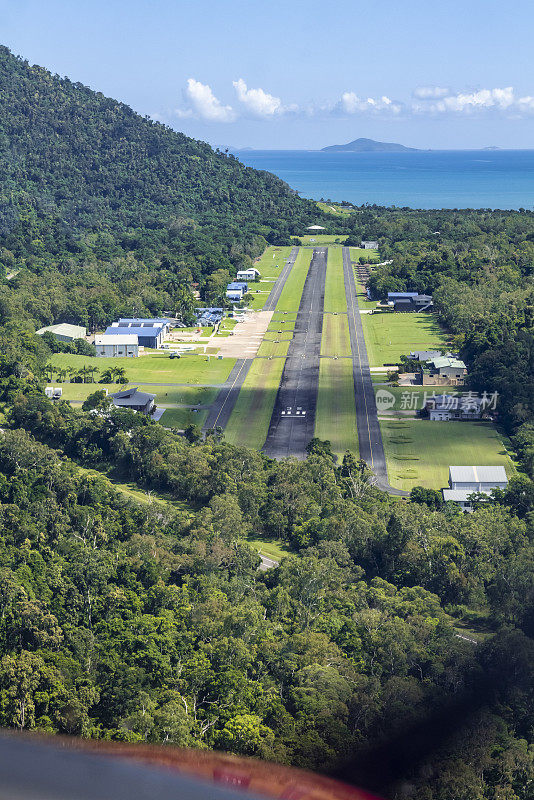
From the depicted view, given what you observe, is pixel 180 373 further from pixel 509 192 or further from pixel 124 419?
pixel 509 192

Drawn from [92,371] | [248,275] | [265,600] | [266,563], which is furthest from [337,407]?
[248,275]

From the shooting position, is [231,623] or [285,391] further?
[285,391]

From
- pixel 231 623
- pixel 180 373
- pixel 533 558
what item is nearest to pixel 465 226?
pixel 180 373

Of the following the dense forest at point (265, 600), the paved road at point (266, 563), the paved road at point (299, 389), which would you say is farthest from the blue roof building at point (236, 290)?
the paved road at point (266, 563)

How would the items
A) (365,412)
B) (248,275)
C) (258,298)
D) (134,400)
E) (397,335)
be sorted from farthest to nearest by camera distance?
(248,275) < (258,298) < (397,335) < (365,412) < (134,400)

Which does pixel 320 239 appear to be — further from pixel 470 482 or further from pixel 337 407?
pixel 470 482

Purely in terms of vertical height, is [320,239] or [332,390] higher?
[320,239]
